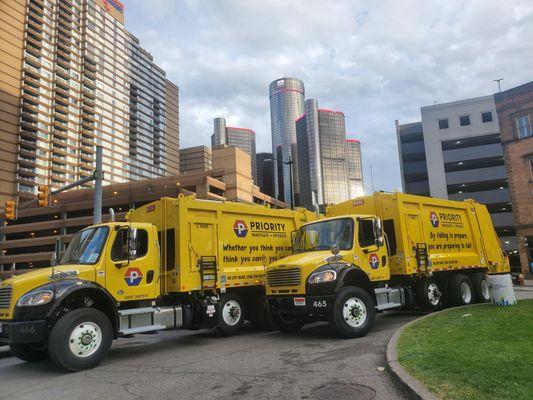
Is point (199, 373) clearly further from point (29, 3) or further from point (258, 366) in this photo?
point (29, 3)

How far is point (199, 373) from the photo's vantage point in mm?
7156

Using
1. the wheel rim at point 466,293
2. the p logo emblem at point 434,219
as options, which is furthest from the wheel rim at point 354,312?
the wheel rim at point 466,293

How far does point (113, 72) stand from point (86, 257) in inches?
6154

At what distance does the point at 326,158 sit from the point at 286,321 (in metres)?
75.0

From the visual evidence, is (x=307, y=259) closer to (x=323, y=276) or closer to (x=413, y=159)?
(x=323, y=276)

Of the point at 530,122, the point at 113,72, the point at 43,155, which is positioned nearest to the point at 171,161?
the point at 113,72

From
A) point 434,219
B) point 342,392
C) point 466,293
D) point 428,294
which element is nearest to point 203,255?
point 342,392

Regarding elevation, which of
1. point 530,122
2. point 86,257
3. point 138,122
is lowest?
point 86,257

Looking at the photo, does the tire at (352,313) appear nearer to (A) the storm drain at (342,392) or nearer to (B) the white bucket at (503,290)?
(A) the storm drain at (342,392)

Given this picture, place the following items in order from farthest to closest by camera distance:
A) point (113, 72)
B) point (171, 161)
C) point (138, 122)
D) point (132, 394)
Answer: point (171, 161), point (138, 122), point (113, 72), point (132, 394)

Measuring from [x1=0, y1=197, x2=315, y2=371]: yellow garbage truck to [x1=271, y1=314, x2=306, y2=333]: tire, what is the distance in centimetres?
51

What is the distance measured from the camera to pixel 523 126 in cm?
3716

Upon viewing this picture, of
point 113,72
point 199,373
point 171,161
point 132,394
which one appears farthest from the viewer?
point 171,161

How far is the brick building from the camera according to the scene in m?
36.5
